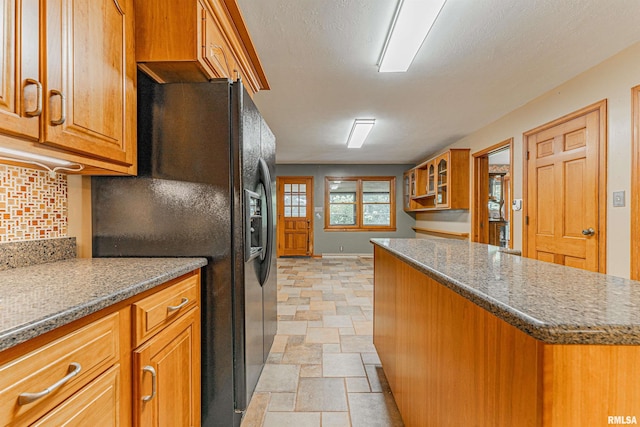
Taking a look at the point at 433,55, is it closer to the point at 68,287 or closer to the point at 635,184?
the point at 635,184

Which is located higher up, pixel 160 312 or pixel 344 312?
pixel 160 312

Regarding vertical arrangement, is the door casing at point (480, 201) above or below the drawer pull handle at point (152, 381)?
above

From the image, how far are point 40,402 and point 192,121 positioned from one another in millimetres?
1173

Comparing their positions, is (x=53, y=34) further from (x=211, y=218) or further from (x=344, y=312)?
(x=344, y=312)

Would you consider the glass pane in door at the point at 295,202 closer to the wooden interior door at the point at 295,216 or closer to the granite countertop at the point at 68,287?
the wooden interior door at the point at 295,216

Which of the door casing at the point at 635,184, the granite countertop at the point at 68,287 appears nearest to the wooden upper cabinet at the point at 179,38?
the granite countertop at the point at 68,287

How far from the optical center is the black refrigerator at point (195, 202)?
1.43 meters

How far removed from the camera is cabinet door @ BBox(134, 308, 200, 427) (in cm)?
97

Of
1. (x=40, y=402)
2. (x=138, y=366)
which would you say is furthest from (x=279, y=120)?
(x=40, y=402)

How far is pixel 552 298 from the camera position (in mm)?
676

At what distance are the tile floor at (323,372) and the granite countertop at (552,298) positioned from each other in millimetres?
1089

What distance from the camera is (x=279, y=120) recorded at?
13.3ft

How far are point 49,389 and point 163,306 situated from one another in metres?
0.46

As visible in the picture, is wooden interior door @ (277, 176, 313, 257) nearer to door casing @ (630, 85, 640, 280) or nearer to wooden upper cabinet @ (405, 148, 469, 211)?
wooden upper cabinet @ (405, 148, 469, 211)
